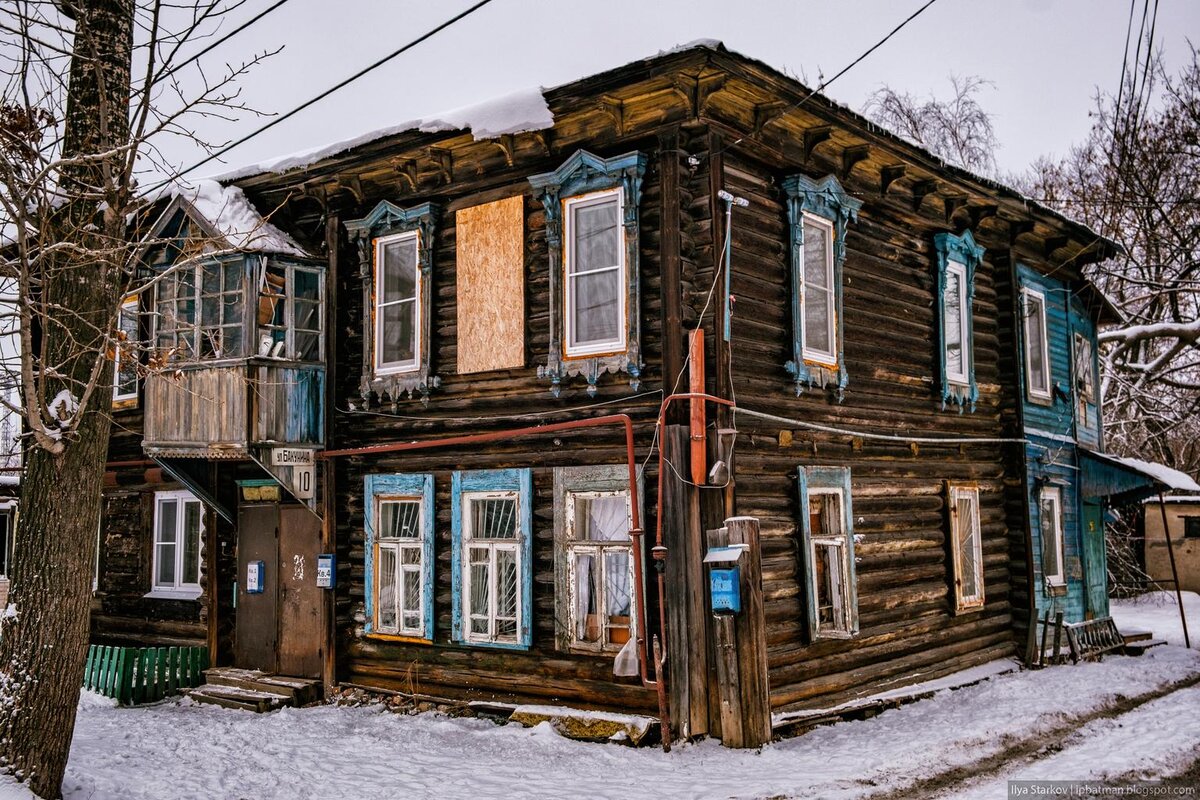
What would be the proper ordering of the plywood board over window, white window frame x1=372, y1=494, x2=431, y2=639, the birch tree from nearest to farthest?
the birch tree
the plywood board over window
white window frame x1=372, y1=494, x2=431, y2=639

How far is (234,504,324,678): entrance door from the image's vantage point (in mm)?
14367

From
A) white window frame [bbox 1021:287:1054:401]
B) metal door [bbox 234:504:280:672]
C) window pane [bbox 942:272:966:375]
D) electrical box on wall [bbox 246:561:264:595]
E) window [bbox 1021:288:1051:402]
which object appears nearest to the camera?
metal door [bbox 234:504:280:672]

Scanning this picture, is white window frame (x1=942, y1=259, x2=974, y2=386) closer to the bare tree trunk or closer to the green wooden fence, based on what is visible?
the bare tree trunk

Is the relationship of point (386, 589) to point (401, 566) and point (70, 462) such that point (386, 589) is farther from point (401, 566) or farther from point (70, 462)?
point (70, 462)

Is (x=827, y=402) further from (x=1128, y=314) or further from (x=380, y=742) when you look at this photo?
(x=1128, y=314)

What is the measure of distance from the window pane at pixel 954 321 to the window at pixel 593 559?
21.8 feet

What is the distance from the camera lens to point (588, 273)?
1159 centimetres

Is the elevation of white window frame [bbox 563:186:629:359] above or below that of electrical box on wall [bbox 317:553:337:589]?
above

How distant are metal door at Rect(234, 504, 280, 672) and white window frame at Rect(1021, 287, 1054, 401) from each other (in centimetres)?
1212

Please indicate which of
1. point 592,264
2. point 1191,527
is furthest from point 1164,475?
point 592,264

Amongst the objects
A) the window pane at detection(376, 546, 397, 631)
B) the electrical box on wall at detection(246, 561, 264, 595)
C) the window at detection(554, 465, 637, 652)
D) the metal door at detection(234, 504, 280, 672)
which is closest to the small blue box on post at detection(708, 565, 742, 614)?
the window at detection(554, 465, 637, 652)

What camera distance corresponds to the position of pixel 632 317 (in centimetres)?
1116

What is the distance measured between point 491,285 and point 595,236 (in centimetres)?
156

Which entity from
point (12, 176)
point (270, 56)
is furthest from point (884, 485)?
point (12, 176)
